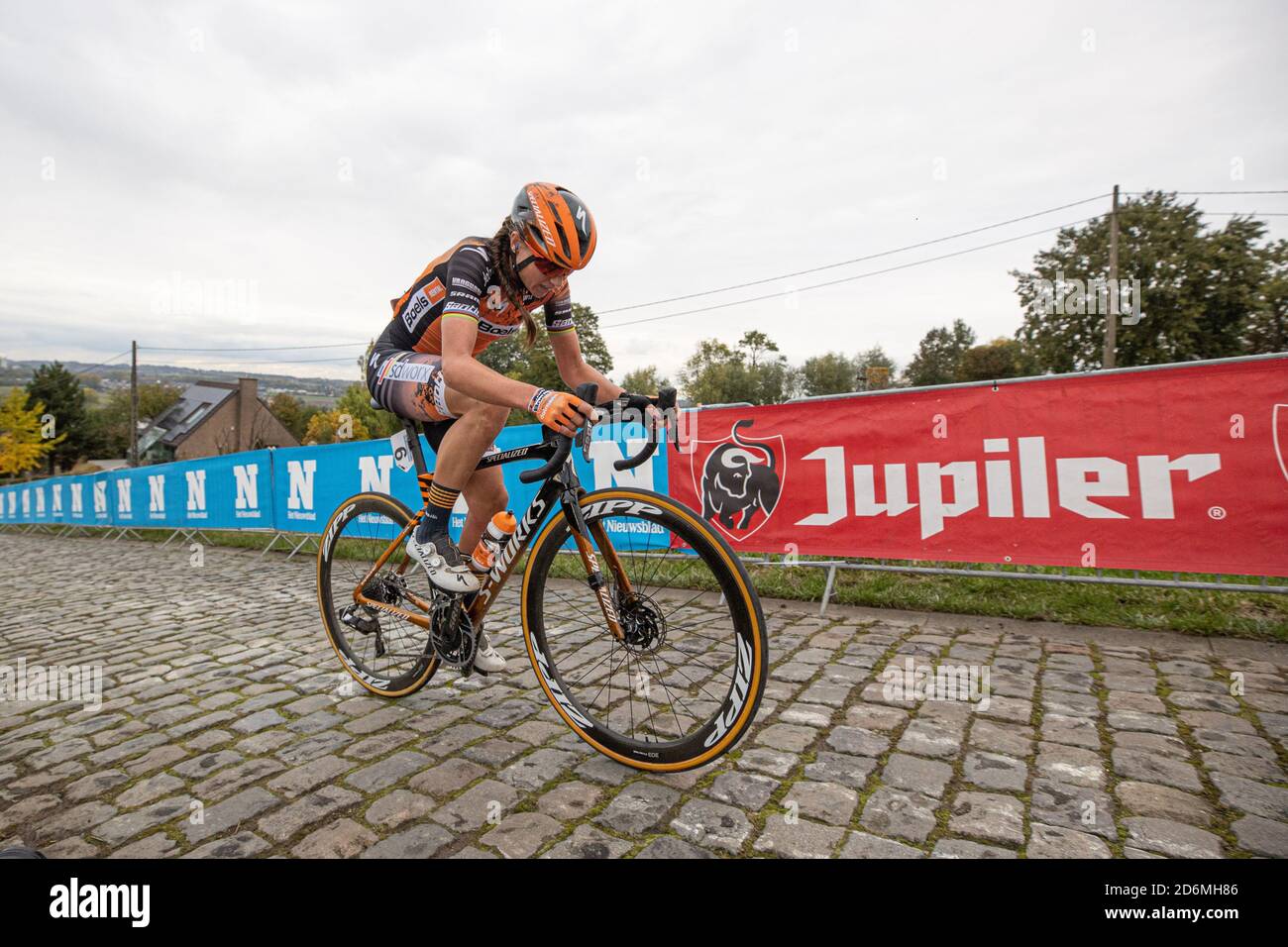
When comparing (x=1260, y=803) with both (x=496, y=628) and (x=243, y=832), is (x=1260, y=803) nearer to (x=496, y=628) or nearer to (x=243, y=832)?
(x=243, y=832)

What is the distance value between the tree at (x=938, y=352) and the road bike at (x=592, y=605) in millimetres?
92014

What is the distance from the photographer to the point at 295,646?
4.88 meters

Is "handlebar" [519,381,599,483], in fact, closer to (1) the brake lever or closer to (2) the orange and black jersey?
(1) the brake lever

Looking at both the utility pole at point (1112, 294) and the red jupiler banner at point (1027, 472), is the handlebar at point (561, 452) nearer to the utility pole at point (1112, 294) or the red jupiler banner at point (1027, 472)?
the red jupiler banner at point (1027, 472)

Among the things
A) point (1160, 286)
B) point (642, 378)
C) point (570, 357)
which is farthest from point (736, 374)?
point (570, 357)

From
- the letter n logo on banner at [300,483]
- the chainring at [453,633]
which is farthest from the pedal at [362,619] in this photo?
the letter n logo on banner at [300,483]

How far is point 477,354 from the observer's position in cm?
316

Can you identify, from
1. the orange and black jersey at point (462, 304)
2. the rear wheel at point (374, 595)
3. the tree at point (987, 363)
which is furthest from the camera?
the tree at point (987, 363)

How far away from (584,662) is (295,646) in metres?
2.32

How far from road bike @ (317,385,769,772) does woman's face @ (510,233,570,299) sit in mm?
653

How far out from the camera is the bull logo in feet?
19.6

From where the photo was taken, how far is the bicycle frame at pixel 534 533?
2.69 m

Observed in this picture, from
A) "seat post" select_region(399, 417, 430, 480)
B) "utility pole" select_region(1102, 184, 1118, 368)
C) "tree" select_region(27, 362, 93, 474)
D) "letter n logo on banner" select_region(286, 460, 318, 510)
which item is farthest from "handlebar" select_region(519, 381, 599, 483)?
"tree" select_region(27, 362, 93, 474)

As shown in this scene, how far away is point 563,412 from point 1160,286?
4092 centimetres
